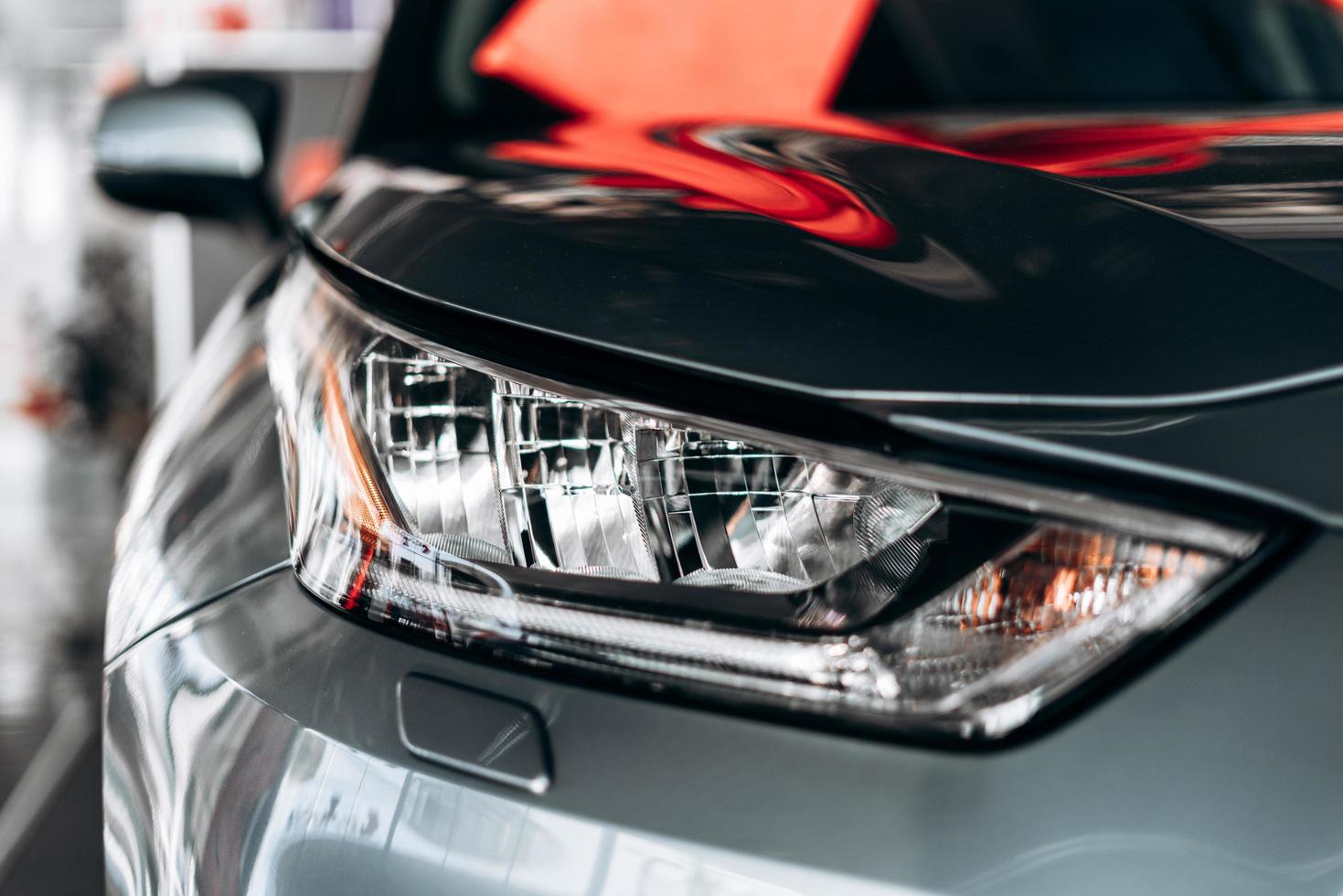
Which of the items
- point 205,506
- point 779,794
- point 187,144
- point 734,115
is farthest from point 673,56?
point 779,794

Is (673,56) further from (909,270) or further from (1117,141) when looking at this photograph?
(909,270)

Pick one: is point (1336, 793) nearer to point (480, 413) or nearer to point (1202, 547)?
point (1202, 547)

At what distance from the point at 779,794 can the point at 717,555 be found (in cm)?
13

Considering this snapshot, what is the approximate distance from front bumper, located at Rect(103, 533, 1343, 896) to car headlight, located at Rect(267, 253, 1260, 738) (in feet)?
0.08

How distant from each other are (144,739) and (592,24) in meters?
1.07

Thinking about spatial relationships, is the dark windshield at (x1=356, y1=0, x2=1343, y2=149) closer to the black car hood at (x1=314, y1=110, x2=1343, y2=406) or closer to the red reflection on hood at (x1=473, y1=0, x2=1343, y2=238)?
the red reflection on hood at (x1=473, y1=0, x2=1343, y2=238)

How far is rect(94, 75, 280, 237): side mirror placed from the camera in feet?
4.60

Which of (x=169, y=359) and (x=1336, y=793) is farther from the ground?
(x=169, y=359)

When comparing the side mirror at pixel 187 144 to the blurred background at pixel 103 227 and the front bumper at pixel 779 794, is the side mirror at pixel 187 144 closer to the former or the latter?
the front bumper at pixel 779 794

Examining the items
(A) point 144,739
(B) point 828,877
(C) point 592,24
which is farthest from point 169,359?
(B) point 828,877

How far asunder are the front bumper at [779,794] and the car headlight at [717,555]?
0.9 inches

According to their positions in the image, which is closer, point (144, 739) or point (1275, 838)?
point (1275, 838)

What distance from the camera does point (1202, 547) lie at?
0.50m

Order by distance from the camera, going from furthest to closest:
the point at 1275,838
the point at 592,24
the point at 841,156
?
the point at 592,24
the point at 841,156
the point at 1275,838
